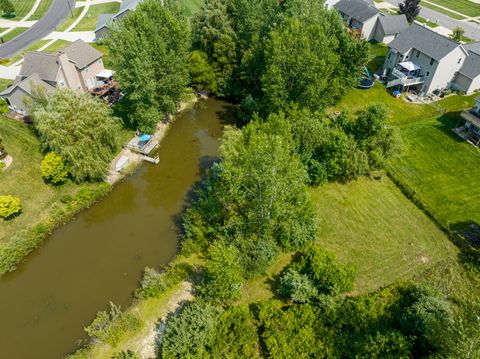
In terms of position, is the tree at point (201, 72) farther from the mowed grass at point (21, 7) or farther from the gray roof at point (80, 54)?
the mowed grass at point (21, 7)

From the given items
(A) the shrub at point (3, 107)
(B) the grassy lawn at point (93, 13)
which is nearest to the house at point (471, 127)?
(A) the shrub at point (3, 107)

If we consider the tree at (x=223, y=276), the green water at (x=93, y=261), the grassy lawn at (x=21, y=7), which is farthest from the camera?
the grassy lawn at (x=21, y=7)

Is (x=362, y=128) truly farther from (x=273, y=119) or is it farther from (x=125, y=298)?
(x=125, y=298)

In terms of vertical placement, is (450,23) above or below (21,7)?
above

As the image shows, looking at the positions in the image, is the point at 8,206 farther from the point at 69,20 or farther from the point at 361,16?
the point at 361,16

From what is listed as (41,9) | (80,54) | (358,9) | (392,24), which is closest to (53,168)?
(80,54)

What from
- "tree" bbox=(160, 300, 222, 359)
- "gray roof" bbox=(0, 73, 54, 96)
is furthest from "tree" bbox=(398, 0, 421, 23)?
"tree" bbox=(160, 300, 222, 359)

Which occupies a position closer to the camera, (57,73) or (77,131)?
(77,131)
